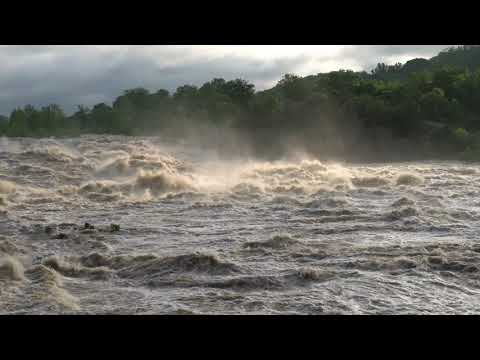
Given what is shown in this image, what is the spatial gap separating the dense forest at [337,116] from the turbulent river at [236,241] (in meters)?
9.92

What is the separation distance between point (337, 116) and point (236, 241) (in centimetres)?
2252

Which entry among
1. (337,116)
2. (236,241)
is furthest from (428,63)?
(236,241)

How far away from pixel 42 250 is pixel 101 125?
31828mm

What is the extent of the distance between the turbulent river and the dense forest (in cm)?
992

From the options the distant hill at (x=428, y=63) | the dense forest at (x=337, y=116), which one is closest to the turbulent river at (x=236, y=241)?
the dense forest at (x=337, y=116)

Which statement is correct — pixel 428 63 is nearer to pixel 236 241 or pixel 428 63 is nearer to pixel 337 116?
pixel 337 116

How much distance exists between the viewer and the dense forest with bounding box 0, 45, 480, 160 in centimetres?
2872

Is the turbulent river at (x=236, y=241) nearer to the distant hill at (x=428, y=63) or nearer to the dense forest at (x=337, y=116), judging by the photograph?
the dense forest at (x=337, y=116)

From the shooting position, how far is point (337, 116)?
31.1 m

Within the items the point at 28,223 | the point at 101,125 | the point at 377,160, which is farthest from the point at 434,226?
the point at 101,125

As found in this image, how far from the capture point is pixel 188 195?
15.3 m

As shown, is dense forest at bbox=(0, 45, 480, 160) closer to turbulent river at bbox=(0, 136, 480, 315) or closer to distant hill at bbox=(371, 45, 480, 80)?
turbulent river at bbox=(0, 136, 480, 315)

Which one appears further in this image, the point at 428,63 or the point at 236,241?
the point at 428,63
